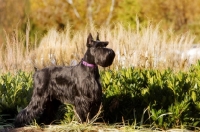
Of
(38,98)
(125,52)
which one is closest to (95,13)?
(125,52)

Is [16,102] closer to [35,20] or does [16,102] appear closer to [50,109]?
[50,109]

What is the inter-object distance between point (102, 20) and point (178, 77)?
19.4 m

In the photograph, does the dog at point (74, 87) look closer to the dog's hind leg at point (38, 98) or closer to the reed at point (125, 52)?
the dog's hind leg at point (38, 98)

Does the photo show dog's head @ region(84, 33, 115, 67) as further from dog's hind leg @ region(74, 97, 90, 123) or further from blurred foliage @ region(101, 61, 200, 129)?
blurred foliage @ region(101, 61, 200, 129)

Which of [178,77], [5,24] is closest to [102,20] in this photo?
[5,24]

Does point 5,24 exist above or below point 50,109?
above

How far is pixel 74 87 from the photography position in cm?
663

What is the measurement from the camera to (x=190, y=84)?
26.6 ft

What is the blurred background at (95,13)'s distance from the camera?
24.4 m

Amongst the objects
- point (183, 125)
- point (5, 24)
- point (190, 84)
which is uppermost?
point (5, 24)

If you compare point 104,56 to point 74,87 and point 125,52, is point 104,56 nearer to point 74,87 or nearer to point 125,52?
point 74,87

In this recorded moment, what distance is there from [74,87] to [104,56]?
26.9 inches

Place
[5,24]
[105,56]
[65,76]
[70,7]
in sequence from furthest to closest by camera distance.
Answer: [70,7], [5,24], [65,76], [105,56]

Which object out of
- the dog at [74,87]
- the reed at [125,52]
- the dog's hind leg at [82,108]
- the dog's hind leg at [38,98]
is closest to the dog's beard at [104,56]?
the dog at [74,87]
